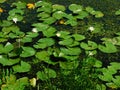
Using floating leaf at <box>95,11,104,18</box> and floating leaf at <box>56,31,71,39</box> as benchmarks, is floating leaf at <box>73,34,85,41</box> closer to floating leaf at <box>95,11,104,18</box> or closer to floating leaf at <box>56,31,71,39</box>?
floating leaf at <box>56,31,71,39</box>

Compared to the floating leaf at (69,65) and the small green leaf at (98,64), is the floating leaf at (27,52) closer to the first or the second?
the floating leaf at (69,65)

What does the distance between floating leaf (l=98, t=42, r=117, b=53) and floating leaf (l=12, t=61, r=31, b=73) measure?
0.57 m

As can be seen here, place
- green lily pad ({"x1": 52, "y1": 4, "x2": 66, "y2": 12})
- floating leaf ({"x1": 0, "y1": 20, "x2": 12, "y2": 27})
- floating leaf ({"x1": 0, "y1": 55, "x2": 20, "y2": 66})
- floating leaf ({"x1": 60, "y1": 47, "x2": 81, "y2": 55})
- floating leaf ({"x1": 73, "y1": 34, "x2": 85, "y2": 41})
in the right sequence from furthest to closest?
green lily pad ({"x1": 52, "y1": 4, "x2": 66, "y2": 12}) < floating leaf ({"x1": 0, "y1": 20, "x2": 12, "y2": 27}) < floating leaf ({"x1": 73, "y1": 34, "x2": 85, "y2": 41}) < floating leaf ({"x1": 60, "y1": 47, "x2": 81, "y2": 55}) < floating leaf ({"x1": 0, "y1": 55, "x2": 20, "y2": 66})

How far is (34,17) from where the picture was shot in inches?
116

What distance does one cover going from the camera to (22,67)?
2.32m

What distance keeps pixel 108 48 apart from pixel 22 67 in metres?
0.66

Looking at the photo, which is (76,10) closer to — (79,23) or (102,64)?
(79,23)

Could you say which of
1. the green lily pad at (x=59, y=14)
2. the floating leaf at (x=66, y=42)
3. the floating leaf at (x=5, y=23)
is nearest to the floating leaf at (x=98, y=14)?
the green lily pad at (x=59, y=14)

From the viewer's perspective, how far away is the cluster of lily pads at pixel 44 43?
7.51 feet

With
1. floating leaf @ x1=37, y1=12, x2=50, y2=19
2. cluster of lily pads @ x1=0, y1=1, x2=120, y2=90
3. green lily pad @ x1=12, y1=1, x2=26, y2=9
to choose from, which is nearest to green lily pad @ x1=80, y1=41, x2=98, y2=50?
cluster of lily pads @ x1=0, y1=1, x2=120, y2=90

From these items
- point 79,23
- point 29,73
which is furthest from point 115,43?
point 29,73

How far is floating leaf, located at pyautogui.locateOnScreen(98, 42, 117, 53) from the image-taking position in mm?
2506

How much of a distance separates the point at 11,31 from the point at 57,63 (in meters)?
0.56

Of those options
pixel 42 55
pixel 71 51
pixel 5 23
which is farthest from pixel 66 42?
pixel 5 23
